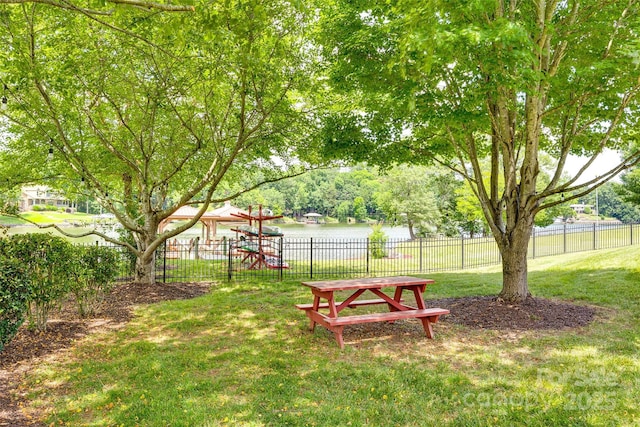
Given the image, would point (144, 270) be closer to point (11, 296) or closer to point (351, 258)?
point (11, 296)

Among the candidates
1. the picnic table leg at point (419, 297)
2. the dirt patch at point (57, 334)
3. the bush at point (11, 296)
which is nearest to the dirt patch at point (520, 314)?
the picnic table leg at point (419, 297)

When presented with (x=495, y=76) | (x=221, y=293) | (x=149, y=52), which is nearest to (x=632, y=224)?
(x=495, y=76)

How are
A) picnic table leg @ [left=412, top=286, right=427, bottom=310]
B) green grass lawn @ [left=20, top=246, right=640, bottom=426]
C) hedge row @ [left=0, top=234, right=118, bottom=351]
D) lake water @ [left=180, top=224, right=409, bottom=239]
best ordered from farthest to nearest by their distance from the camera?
lake water @ [left=180, top=224, right=409, bottom=239], picnic table leg @ [left=412, top=286, right=427, bottom=310], hedge row @ [left=0, top=234, right=118, bottom=351], green grass lawn @ [left=20, top=246, right=640, bottom=426]

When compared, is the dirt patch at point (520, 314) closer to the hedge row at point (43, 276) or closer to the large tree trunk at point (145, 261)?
the hedge row at point (43, 276)

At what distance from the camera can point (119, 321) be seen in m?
7.55

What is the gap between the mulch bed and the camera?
15.0ft

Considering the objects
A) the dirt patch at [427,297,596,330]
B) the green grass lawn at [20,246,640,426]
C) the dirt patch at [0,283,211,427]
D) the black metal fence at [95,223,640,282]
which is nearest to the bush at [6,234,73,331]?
the dirt patch at [0,283,211,427]

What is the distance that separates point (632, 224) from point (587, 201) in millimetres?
83686

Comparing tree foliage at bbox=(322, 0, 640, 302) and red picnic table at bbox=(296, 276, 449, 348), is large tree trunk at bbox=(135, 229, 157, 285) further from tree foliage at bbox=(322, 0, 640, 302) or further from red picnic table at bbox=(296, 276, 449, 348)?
red picnic table at bbox=(296, 276, 449, 348)

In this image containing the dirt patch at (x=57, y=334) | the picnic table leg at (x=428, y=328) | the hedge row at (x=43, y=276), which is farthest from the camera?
the picnic table leg at (x=428, y=328)

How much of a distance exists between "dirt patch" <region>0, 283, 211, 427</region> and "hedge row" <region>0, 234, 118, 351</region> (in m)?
0.31

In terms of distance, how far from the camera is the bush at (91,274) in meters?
7.06

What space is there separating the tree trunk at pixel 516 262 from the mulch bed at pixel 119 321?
20 cm

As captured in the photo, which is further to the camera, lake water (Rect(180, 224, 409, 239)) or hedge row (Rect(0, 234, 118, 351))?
lake water (Rect(180, 224, 409, 239))
